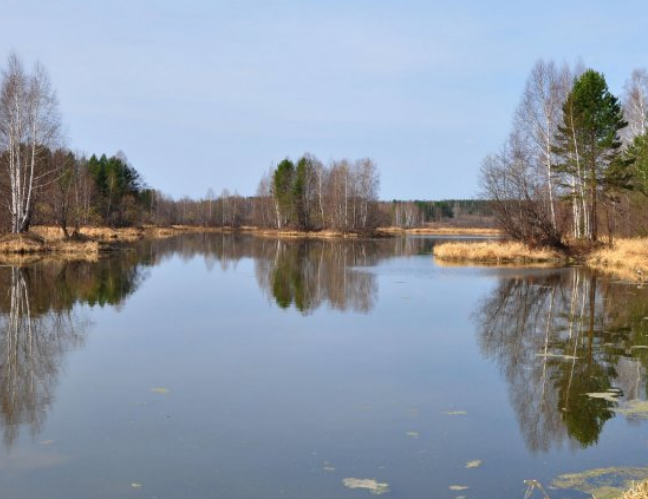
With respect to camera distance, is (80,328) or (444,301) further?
(444,301)

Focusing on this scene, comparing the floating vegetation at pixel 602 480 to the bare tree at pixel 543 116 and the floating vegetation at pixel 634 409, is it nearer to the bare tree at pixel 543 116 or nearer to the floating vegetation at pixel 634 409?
the floating vegetation at pixel 634 409

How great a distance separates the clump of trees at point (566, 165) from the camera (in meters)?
34.4

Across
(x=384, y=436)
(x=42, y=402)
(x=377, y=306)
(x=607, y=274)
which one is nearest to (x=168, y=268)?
(x=377, y=306)

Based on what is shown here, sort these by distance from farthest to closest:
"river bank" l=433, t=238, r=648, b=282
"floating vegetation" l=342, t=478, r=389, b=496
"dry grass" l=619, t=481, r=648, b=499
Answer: "river bank" l=433, t=238, r=648, b=282 < "floating vegetation" l=342, t=478, r=389, b=496 < "dry grass" l=619, t=481, r=648, b=499

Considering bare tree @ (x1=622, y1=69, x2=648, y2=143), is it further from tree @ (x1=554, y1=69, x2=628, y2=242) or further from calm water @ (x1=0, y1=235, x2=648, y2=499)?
calm water @ (x1=0, y1=235, x2=648, y2=499)

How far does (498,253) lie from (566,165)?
6207 millimetres

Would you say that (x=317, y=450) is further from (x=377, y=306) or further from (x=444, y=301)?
(x=444, y=301)

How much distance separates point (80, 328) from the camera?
13.9m

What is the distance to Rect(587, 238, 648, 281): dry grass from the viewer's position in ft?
91.0

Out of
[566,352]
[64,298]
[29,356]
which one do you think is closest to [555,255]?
[566,352]

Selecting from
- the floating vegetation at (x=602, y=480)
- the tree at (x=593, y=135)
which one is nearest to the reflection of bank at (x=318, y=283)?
the floating vegetation at (x=602, y=480)

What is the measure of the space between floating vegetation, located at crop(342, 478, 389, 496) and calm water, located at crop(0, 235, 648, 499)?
0.10 meters

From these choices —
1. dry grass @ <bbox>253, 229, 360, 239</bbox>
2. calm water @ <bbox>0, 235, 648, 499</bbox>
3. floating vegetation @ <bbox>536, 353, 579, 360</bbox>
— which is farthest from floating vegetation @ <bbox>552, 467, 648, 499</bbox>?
dry grass @ <bbox>253, 229, 360, 239</bbox>

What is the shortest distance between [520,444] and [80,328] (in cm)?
991
